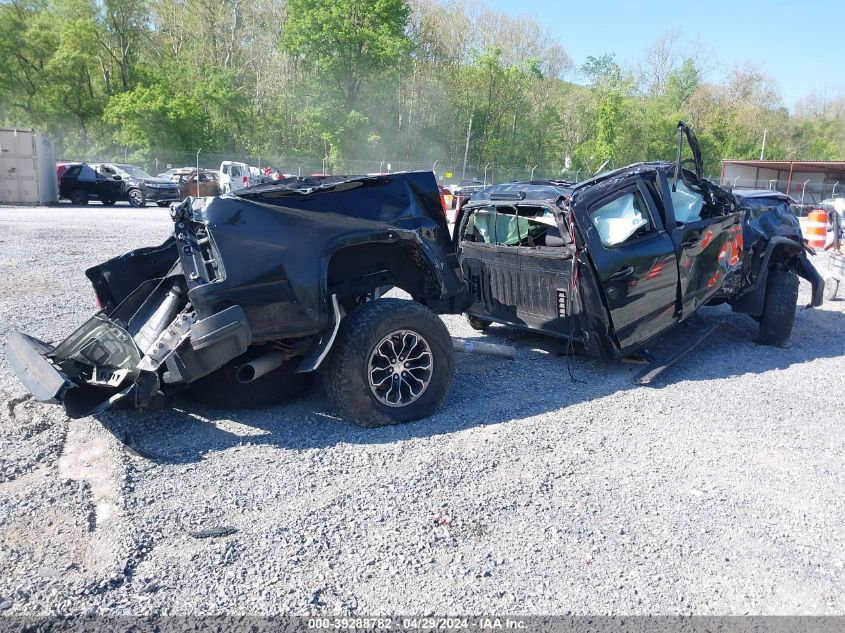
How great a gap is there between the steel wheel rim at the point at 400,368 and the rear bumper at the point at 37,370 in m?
1.86

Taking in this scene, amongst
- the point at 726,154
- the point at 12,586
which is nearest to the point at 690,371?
the point at 12,586

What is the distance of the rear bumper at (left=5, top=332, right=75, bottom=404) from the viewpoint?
390cm

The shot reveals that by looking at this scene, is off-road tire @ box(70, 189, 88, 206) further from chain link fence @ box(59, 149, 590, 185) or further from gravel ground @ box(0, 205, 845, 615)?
gravel ground @ box(0, 205, 845, 615)

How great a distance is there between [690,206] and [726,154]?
61037mm

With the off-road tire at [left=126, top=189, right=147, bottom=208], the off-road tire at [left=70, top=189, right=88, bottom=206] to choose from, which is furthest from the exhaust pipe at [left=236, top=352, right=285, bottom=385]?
the off-road tire at [left=70, top=189, right=88, bottom=206]

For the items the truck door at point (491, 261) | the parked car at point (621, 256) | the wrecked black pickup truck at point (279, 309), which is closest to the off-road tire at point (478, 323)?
the parked car at point (621, 256)

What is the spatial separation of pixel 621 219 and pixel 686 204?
1.13 m

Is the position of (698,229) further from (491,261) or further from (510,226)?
(491,261)

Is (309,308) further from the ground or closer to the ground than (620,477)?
further from the ground

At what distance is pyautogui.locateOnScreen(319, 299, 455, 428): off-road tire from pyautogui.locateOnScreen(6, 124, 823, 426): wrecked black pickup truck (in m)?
0.01

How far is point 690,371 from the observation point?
6.18 m

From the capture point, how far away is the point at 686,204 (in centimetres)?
659

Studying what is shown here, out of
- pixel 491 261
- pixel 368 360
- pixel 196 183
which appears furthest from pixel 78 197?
pixel 368 360

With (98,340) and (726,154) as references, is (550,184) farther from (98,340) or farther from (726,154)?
(726,154)
